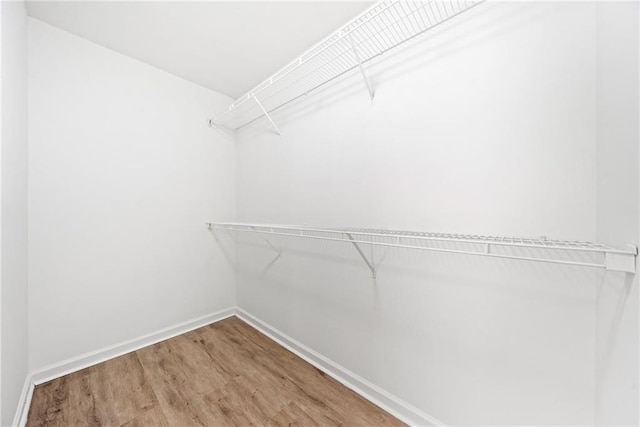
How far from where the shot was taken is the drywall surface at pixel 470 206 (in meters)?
0.82

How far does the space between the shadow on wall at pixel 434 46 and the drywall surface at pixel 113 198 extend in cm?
124

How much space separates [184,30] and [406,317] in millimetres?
2203

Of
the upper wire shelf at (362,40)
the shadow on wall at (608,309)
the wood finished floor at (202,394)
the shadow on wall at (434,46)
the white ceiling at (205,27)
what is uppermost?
the white ceiling at (205,27)

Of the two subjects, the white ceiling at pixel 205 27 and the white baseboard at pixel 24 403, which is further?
the white ceiling at pixel 205 27

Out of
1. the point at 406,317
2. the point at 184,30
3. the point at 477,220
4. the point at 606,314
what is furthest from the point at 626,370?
the point at 184,30

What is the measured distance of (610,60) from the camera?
698 mm

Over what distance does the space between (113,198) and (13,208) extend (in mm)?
579

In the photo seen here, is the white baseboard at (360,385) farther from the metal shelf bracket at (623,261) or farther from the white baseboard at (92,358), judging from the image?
the metal shelf bracket at (623,261)

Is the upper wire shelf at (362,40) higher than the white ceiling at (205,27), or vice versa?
the white ceiling at (205,27)

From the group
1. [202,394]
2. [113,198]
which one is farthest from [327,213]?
[113,198]

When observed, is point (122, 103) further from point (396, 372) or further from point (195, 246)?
point (396, 372)

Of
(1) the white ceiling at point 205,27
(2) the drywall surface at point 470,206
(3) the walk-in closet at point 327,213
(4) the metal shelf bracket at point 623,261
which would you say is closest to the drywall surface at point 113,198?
(3) the walk-in closet at point 327,213

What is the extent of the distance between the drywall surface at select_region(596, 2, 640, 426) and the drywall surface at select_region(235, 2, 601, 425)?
53mm

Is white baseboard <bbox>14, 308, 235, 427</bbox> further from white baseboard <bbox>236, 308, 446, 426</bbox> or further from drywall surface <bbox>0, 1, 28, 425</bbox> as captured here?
white baseboard <bbox>236, 308, 446, 426</bbox>
